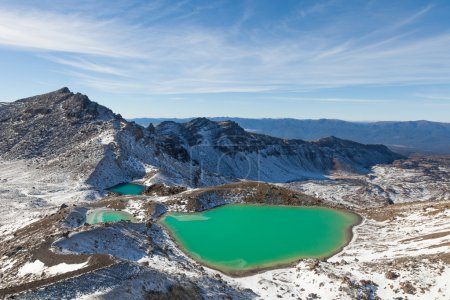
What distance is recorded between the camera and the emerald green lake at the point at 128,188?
7897 cm

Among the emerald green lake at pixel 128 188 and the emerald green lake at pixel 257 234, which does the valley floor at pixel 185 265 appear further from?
the emerald green lake at pixel 128 188

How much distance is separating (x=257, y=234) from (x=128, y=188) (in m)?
47.6

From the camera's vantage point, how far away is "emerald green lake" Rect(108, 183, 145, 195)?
3109 inches

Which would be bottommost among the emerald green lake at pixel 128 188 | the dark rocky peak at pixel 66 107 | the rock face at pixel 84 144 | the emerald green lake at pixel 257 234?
the emerald green lake at pixel 128 188

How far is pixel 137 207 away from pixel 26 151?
6367cm

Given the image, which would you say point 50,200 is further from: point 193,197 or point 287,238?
point 287,238

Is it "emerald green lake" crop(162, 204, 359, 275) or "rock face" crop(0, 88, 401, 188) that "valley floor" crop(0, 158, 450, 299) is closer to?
"emerald green lake" crop(162, 204, 359, 275)

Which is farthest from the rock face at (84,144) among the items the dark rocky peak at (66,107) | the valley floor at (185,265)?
the valley floor at (185,265)

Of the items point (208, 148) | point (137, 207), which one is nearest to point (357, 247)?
point (137, 207)

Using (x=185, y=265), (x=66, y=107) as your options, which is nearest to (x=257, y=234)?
(x=185, y=265)

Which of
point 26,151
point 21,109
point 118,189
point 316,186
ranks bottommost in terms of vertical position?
point 316,186

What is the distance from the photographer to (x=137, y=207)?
51344mm

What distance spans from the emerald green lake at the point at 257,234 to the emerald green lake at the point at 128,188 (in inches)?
1241

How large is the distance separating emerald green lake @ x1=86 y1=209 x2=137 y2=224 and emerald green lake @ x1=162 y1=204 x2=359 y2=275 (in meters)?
5.24
